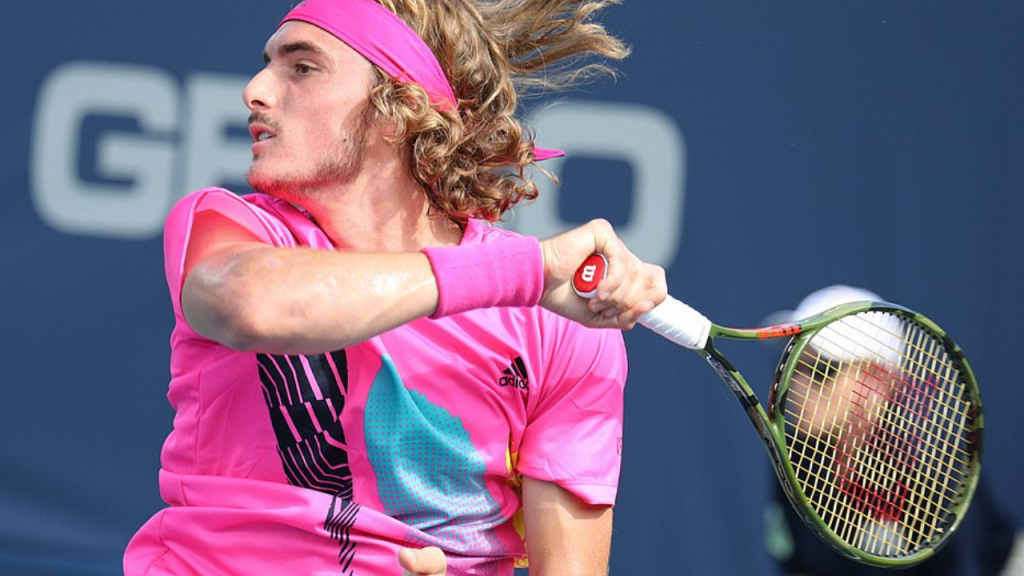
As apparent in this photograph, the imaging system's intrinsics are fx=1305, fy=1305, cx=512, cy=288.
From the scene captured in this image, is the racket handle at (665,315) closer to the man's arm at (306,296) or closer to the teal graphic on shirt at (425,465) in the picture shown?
the man's arm at (306,296)

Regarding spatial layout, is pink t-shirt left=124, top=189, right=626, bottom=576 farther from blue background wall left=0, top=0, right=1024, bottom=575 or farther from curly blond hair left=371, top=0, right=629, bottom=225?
blue background wall left=0, top=0, right=1024, bottom=575

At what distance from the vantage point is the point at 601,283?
5.74ft

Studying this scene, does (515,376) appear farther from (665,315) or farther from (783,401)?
(783,401)

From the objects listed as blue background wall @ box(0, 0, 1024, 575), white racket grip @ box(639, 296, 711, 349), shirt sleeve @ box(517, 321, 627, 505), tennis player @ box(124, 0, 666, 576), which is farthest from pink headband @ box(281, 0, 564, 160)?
blue background wall @ box(0, 0, 1024, 575)

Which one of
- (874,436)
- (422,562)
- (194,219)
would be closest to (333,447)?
(422,562)

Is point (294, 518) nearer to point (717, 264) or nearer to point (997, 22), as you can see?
point (717, 264)

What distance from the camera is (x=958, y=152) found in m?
3.87

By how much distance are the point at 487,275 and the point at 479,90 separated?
0.76 meters

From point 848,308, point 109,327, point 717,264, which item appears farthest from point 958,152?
point 109,327

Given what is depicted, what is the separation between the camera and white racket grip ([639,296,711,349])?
187cm

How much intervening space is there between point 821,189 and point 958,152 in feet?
1.42

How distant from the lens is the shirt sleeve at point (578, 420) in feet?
6.72

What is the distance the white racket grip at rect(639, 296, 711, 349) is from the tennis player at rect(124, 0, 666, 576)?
0.16ft

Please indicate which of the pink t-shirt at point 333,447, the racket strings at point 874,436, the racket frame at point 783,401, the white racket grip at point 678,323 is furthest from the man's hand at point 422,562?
the racket strings at point 874,436
